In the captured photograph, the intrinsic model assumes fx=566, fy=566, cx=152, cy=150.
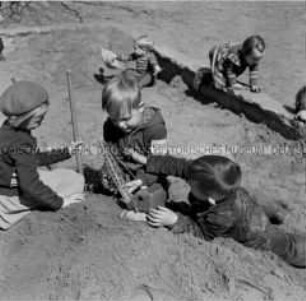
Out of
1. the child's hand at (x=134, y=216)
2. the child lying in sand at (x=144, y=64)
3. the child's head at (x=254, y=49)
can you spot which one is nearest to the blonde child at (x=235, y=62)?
the child's head at (x=254, y=49)

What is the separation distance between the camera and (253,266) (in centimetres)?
306

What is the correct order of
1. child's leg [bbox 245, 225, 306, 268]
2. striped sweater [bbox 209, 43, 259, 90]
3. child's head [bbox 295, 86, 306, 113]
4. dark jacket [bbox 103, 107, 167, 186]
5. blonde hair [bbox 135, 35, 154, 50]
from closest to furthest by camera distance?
child's leg [bbox 245, 225, 306, 268] < dark jacket [bbox 103, 107, 167, 186] < child's head [bbox 295, 86, 306, 113] < striped sweater [bbox 209, 43, 259, 90] < blonde hair [bbox 135, 35, 154, 50]

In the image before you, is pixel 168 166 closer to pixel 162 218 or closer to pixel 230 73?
pixel 162 218

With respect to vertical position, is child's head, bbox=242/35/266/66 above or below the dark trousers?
above

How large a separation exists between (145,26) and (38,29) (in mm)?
1608

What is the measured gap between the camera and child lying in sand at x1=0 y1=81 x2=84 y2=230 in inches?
123

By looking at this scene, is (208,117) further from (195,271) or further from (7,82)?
(195,271)

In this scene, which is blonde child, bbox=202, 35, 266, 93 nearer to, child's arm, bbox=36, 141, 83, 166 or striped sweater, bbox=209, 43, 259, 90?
striped sweater, bbox=209, 43, 259, 90

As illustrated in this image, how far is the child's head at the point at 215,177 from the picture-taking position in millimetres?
3002

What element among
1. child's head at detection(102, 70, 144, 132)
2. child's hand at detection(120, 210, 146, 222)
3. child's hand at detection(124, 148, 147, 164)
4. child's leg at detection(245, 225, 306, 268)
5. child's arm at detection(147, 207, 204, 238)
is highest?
child's head at detection(102, 70, 144, 132)

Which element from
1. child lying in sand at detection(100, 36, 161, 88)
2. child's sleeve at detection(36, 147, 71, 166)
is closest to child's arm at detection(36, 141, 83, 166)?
child's sleeve at detection(36, 147, 71, 166)

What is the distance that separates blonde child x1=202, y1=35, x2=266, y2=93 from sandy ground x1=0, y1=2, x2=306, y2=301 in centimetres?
30

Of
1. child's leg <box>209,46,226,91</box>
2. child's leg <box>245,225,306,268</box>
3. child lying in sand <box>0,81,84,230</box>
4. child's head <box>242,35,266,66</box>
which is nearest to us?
child lying in sand <box>0,81,84,230</box>

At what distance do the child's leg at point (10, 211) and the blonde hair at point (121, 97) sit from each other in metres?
0.79
